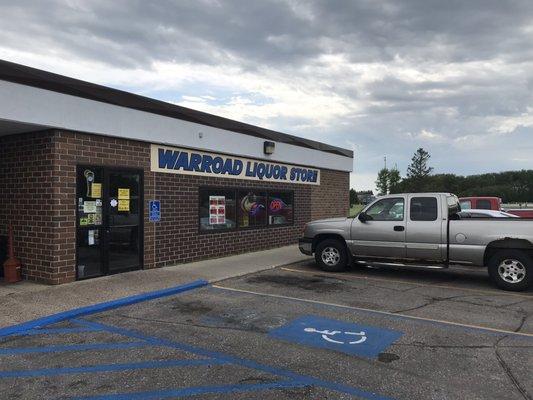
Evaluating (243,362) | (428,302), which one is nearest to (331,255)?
(428,302)

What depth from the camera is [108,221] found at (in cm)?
998

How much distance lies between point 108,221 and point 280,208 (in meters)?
7.21

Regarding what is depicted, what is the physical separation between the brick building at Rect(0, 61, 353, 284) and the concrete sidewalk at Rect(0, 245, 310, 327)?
15.8 inches

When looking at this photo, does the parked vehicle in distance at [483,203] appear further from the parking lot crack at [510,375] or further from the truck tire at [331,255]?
the parking lot crack at [510,375]

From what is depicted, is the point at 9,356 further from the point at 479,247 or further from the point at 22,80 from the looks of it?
the point at 479,247

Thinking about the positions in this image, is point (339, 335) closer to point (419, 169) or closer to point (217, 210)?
point (217, 210)

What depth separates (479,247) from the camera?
949 cm

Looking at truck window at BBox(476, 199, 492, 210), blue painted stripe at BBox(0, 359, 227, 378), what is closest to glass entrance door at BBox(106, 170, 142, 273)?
blue painted stripe at BBox(0, 359, 227, 378)

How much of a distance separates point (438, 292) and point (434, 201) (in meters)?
2.00

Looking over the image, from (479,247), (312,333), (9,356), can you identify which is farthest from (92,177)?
(479,247)

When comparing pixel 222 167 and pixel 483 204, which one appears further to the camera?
pixel 483 204

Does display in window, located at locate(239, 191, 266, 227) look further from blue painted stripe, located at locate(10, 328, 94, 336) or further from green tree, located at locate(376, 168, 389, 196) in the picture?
green tree, located at locate(376, 168, 389, 196)

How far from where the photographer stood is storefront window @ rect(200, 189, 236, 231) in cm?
1284

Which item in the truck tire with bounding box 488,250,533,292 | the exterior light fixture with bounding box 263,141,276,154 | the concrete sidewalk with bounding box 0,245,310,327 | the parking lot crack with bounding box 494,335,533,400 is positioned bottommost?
the parking lot crack with bounding box 494,335,533,400
